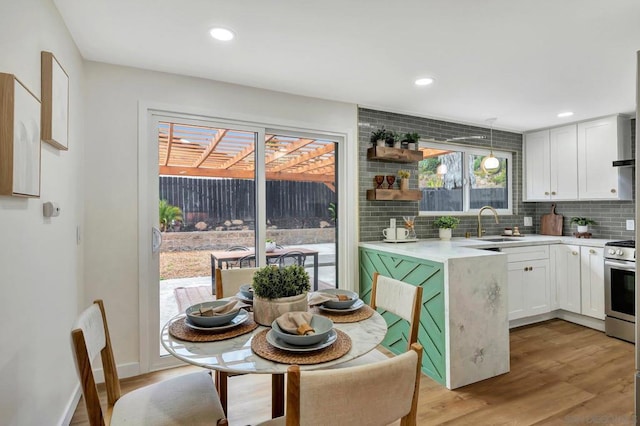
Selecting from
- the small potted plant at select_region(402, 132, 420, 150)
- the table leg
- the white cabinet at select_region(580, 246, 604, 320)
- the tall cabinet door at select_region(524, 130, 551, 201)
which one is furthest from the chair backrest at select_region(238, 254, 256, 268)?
the tall cabinet door at select_region(524, 130, 551, 201)

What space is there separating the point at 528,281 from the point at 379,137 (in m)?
2.24

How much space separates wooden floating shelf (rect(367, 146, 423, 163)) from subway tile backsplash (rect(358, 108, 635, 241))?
0.07m

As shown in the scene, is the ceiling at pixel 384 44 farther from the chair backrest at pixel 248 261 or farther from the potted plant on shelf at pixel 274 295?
the chair backrest at pixel 248 261

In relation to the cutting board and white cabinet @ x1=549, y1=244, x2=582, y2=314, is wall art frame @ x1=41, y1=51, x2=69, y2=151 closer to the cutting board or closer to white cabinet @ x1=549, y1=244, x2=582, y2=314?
white cabinet @ x1=549, y1=244, x2=582, y2=314

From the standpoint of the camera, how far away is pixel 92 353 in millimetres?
1238

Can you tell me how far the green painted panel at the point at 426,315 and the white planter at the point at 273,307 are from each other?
4.54 feet

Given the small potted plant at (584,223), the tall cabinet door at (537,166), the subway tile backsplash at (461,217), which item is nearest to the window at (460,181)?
the subway tile backsplash at (461,217)

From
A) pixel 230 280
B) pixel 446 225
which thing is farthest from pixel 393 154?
pixel 230 280

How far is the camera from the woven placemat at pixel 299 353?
3.53 feet

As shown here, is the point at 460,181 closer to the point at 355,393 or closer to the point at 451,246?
the point at 451,246

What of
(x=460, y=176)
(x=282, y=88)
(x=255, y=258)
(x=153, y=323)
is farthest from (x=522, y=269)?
(x=153, y=323)

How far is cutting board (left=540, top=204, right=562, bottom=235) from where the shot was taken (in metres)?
4.35

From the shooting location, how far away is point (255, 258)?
9.92 ft

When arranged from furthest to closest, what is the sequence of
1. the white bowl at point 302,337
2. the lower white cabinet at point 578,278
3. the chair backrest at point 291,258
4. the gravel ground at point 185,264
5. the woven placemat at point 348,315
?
the lower white cabinet at point 578,278 → the chair backrest at point 291,258 → the gravel ground at point 185,264 → the woven placemat at point 348,315 → the white bowl at point 302,337
